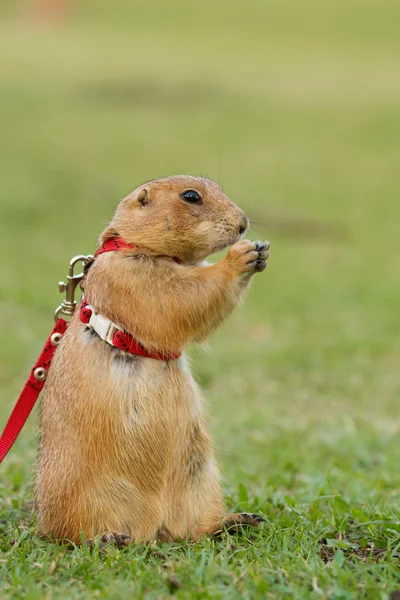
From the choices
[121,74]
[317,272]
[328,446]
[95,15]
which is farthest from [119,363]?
[95,15]

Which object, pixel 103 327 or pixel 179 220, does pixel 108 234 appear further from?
pixel 103 327

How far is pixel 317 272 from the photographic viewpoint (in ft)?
44.1

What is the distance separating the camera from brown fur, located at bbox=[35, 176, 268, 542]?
3.31 m

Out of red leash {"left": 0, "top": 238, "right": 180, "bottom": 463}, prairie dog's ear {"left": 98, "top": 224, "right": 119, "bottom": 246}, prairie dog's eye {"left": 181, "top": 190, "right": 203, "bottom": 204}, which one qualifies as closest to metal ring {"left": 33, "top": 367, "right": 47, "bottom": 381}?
red leash {"left": 0, "top": 238, "right": 180, "bottom": 463}

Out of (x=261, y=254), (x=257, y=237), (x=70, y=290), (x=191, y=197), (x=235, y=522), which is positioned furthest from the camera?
(x=257, y=237)

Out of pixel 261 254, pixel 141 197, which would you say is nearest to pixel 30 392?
pixel 141 197

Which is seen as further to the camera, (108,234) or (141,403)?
(108,234)

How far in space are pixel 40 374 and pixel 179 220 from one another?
886mm

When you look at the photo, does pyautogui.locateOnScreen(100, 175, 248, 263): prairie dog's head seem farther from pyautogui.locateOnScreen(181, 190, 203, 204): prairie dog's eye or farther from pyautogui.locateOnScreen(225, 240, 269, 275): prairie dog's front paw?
pyautogui.locateOnScreen(225, 240, 269, 275): prairie dog's front paw

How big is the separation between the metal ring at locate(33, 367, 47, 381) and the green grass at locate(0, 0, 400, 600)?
23.5 inches

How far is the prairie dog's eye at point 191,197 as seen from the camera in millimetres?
3586

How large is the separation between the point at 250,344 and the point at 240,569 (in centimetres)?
698

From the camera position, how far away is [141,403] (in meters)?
3.31

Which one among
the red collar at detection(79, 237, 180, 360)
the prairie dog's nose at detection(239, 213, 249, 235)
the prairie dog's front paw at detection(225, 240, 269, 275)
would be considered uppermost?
the prairie dog's nose at detection(239, 213, 249, 235)
